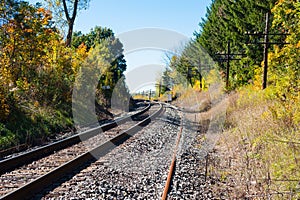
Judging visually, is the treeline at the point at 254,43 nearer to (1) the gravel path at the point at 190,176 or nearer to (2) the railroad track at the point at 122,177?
(1) the gravel path at the point at 190,176

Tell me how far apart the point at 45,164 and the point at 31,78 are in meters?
10.0

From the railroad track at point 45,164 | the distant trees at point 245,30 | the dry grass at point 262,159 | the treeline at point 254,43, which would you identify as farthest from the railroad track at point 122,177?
the distant trees at point 245,30

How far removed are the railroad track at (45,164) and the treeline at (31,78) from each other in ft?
5.14

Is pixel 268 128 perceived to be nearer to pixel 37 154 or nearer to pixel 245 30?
pixel 37 154

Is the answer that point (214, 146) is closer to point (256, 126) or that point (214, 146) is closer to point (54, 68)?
point (256, 126)

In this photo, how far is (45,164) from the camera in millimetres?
8789

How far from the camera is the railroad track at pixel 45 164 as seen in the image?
6.41 metres

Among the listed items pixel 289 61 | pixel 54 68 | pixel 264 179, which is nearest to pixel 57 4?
pixel 54 68

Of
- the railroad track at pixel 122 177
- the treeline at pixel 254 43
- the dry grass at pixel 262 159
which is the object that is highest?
the treeline at pixel 254 43

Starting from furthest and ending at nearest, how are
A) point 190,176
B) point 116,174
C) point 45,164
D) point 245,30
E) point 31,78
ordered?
point 245,30 → point 31,78 → point 45,164 → point 116,174 → point 190,176

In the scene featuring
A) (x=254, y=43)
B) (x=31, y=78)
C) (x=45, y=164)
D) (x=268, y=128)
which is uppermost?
(x=254, y=43)

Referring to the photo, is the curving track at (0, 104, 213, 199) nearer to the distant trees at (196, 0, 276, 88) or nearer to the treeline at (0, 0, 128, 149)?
the treeline at (0, 0, 128, 149)

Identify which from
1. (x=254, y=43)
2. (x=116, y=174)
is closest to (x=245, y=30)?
(x=254, y=43)

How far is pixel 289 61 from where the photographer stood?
12.9 meters
